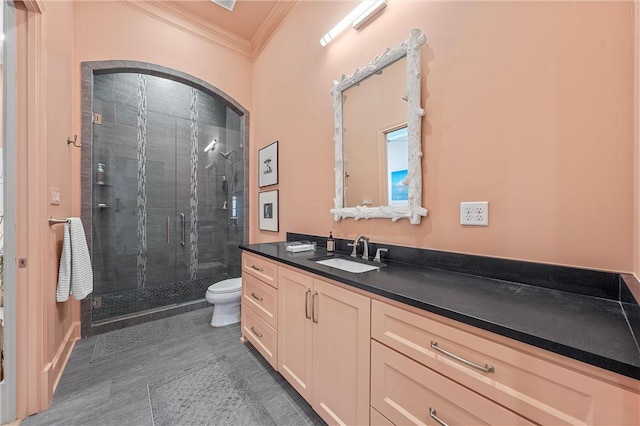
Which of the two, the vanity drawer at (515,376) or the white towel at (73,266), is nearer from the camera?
the vanity drawer at (515,376)

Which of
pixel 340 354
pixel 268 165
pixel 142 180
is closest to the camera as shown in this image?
pixel 340 354

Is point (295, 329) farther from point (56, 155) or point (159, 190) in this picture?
point (159, 190)

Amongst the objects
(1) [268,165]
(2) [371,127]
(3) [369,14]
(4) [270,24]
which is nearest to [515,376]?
(2) [371,127]

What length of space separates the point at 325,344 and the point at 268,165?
202 centimetres

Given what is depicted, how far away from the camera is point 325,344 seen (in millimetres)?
1214

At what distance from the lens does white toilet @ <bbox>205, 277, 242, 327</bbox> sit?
7.69 ft

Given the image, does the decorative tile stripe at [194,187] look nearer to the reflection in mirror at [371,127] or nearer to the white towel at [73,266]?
the white towel at [73,266]

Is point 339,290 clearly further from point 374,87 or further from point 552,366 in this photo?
point 374,87

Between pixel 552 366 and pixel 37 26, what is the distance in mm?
2685

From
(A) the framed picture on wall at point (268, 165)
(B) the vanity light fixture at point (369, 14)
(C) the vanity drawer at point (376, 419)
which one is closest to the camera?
(C) the vanity drawer at point (376, 419)

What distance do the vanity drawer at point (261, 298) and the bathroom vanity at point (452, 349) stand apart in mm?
178

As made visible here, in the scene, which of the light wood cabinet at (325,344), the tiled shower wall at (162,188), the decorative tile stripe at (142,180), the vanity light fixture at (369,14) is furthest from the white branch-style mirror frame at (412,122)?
the decorative tile stripe at (142,180)

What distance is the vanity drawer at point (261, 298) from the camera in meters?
1.62

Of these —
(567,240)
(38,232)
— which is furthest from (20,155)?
(567,240)
